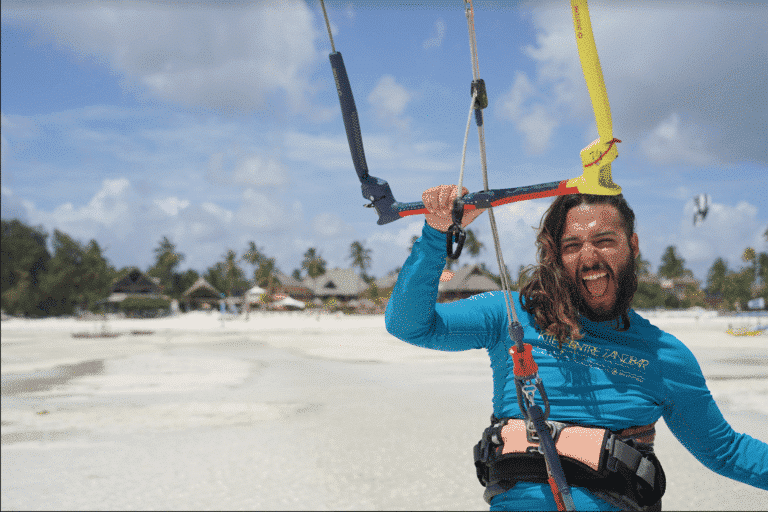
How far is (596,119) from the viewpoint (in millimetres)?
1040

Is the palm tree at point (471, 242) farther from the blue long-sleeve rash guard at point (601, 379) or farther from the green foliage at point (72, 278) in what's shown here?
the green foliage at point (72, 278)

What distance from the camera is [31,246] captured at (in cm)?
7650

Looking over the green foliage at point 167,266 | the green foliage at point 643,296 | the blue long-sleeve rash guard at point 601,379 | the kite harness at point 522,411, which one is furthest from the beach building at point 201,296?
the kite harness at point 522,411

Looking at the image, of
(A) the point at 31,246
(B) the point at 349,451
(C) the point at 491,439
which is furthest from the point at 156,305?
(C) the point at 491,439

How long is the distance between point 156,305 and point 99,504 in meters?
65.7

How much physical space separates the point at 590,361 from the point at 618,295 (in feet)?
0.69

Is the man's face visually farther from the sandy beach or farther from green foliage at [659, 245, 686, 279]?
green foliage at [659, 245, 686, 279]

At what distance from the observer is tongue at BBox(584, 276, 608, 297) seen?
5.00 feet

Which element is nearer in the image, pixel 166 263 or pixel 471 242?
pixel 471 242

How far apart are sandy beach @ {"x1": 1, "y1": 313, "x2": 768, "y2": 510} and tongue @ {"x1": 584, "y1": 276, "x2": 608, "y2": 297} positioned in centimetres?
80

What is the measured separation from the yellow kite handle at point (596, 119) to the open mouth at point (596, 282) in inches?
19.5

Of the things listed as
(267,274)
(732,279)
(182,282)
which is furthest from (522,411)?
(182,282)

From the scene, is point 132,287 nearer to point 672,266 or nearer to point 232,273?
point 232,273

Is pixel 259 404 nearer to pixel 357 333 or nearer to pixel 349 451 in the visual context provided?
pixel 349 451
